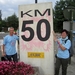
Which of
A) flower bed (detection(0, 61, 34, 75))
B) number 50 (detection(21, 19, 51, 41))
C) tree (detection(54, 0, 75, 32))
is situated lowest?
flower bed (detection(0, 61, 34, 75))

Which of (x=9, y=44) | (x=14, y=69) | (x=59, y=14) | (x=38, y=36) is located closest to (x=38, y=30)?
(x=38, y=36)

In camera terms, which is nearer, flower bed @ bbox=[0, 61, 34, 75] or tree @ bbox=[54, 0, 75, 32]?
flower bed @ bbox=[0, 61, 34, 75]

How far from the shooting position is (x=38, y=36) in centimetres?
652

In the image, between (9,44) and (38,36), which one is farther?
(9,44)

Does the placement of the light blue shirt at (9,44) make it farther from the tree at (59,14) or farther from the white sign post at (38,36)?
the tree at (59,14)

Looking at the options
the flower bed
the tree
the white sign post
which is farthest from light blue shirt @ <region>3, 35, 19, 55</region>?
the tree

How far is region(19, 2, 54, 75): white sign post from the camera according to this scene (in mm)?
6457

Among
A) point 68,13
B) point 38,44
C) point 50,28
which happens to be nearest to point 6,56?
point 38,44

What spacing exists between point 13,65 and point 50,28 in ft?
5.39

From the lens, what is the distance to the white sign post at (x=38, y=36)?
21.2ft

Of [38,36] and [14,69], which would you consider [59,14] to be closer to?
[38,36]

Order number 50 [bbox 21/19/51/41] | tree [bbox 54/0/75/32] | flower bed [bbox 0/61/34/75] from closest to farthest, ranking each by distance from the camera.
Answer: flower bed [bbox 0/61/34/75] < number 50 [bbox 21/19/51/41] < tree [bbox 54/0/75/32]

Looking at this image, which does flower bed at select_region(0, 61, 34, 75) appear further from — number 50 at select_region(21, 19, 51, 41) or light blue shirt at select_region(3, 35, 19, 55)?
light blue shirt at select_region(3, 35, 19, 55)

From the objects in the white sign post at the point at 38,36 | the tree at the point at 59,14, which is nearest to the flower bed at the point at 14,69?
the white sign post at the point at 38,36
